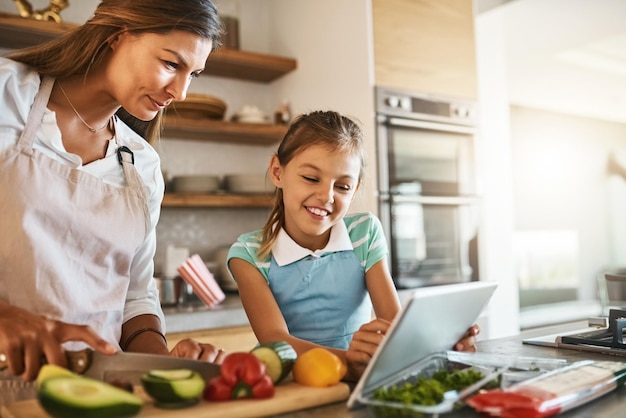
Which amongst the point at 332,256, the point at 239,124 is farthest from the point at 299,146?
the point at 239,124

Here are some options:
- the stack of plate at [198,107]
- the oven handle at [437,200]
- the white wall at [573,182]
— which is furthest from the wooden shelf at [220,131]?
the white wall at [573,182]

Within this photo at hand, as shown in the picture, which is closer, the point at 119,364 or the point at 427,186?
the point at 119,364

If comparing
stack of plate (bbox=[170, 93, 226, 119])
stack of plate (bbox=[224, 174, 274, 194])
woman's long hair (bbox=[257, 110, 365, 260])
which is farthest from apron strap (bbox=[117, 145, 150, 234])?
stack of plate (bbox=[224, 174, 274, 194])

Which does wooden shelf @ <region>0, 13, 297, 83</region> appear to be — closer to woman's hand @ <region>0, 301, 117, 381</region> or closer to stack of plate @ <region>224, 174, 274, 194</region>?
stack of plate @ <region>224, 174, 274, 194</region>

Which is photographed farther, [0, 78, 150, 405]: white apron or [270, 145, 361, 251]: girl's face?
[270, 145, 361, 251]: girl's face

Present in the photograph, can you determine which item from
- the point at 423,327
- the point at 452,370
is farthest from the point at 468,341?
the point at 423,327

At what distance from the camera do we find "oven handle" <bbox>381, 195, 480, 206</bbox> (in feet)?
9.25

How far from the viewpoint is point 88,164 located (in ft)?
4.15

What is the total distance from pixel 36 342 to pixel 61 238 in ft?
1.37

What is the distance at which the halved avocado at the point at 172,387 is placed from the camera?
730 millimetres

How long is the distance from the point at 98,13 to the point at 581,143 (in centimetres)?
638

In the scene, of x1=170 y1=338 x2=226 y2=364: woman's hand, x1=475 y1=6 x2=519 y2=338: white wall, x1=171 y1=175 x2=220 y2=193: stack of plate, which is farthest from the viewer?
x1=475 y1=6 x2=519 y2=338: white wall

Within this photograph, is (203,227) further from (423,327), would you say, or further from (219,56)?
(423,327)

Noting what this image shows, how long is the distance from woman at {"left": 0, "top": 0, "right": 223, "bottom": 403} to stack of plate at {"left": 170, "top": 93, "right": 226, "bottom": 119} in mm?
1579
